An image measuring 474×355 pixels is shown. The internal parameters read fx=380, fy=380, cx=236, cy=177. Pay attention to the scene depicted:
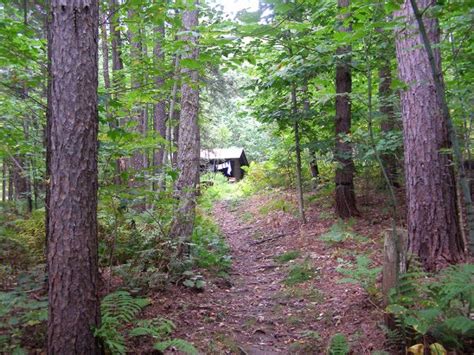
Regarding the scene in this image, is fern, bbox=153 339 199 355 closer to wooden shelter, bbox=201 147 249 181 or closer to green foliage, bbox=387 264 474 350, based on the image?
green foliage, bbox=387 264 474 350

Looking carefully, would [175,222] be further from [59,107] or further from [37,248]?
[59,107]

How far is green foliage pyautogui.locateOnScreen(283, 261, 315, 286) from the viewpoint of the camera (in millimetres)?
6878

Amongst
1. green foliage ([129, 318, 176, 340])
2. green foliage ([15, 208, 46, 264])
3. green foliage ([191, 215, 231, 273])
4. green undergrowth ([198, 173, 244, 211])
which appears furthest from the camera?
green undergrowth ([198, 173, 244, 211])

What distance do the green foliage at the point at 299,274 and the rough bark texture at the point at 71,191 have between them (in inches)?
156

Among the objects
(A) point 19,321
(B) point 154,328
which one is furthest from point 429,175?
(A) point 19,321

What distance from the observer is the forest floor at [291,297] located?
4648mm

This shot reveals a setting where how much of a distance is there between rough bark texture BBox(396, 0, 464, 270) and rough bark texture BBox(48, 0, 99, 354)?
4.14 metres

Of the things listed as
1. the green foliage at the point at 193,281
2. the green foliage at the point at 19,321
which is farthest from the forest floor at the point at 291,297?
the green foliage at the point at 19,321

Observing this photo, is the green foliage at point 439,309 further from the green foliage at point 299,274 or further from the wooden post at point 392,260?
the green foliage at point 299,274

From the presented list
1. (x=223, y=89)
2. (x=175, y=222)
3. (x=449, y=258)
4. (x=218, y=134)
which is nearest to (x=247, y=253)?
(x=175, y=222)

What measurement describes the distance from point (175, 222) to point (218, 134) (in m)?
26.2

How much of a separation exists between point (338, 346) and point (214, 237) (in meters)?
5.92

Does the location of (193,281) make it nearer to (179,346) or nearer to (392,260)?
(179,346)

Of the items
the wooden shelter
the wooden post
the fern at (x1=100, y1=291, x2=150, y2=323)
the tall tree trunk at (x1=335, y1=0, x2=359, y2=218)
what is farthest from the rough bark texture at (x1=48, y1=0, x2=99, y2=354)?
the wooden shelter
